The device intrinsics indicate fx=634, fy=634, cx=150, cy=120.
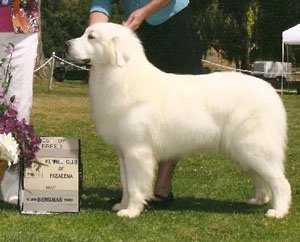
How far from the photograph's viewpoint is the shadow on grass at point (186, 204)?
518 cm

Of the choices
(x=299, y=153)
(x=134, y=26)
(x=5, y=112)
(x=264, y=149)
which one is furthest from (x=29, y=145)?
(x=299, y=153)

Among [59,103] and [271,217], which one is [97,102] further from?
[59,103]

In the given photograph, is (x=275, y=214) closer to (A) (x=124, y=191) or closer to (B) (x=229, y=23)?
(A) (x=124, y=191)

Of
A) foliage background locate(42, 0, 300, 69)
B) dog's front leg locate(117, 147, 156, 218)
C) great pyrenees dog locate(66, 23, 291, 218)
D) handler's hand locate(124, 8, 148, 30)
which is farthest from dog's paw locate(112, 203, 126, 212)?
foliage background locate(42, 0, 300, 69)

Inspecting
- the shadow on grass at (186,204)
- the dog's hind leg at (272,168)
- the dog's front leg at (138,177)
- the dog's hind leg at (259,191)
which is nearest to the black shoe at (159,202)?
the shadow on grass at (186,204)

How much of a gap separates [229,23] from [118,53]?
37.2 m

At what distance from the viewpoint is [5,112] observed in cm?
462

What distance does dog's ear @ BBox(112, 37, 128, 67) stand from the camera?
459cm

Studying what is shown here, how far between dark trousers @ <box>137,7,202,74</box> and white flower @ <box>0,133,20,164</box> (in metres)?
1.55

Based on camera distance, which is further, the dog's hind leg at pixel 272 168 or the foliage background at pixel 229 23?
the foliage background at pixel 229 23

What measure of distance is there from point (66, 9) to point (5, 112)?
129 feet

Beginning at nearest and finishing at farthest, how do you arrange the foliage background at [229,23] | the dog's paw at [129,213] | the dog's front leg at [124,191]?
the dog's paw at [129,213], the dog's front leg at [124,191], the foliage background at [229,23]

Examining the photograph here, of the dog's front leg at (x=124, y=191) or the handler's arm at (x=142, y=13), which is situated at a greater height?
the handler's arm at (x=142, y=13)

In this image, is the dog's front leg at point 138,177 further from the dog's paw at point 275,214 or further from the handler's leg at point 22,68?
the handler's leg at point 22,68
